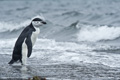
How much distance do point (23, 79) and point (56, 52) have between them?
13.4 ft

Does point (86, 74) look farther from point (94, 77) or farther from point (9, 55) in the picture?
point (9, 55)

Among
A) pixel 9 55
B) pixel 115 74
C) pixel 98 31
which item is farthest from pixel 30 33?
pixel 98 31

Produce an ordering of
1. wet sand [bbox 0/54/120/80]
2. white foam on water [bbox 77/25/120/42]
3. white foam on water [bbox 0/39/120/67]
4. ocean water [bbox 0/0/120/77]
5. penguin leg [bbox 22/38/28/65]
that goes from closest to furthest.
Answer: wet sand [bbox 0/54/120/80] → penguin leg [bbox 22/38/28/65] → white foam on water [bbox 0/39/120/67] → ocean water [bbox 0/0/120/77] → white foam on water [bbox 77/25/120/42]

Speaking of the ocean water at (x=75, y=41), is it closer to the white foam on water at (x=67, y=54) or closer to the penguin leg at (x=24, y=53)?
the white foam on water at (x=67, y=54)

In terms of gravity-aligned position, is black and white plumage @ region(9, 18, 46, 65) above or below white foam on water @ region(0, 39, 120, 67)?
above

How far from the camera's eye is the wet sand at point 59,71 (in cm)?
826

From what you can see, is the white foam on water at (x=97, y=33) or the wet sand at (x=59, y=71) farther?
the white foam on water at (x=97, y=33)

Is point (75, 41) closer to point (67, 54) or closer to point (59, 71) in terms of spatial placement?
point (67, 54)

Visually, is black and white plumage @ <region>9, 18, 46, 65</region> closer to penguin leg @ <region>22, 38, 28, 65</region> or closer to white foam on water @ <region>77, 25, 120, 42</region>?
penguin leg @ <region>22, 38, 28, 65</region>

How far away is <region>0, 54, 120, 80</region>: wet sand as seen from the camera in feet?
27.1

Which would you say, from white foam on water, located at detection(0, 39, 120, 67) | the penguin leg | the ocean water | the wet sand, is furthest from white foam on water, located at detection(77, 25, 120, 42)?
the penguin leg

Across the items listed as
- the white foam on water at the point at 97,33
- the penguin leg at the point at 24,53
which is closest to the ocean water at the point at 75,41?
the white foam on water at the point at 97,33

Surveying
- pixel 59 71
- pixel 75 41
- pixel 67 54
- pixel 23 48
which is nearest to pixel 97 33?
pixel 75 41

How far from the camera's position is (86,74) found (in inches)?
340
